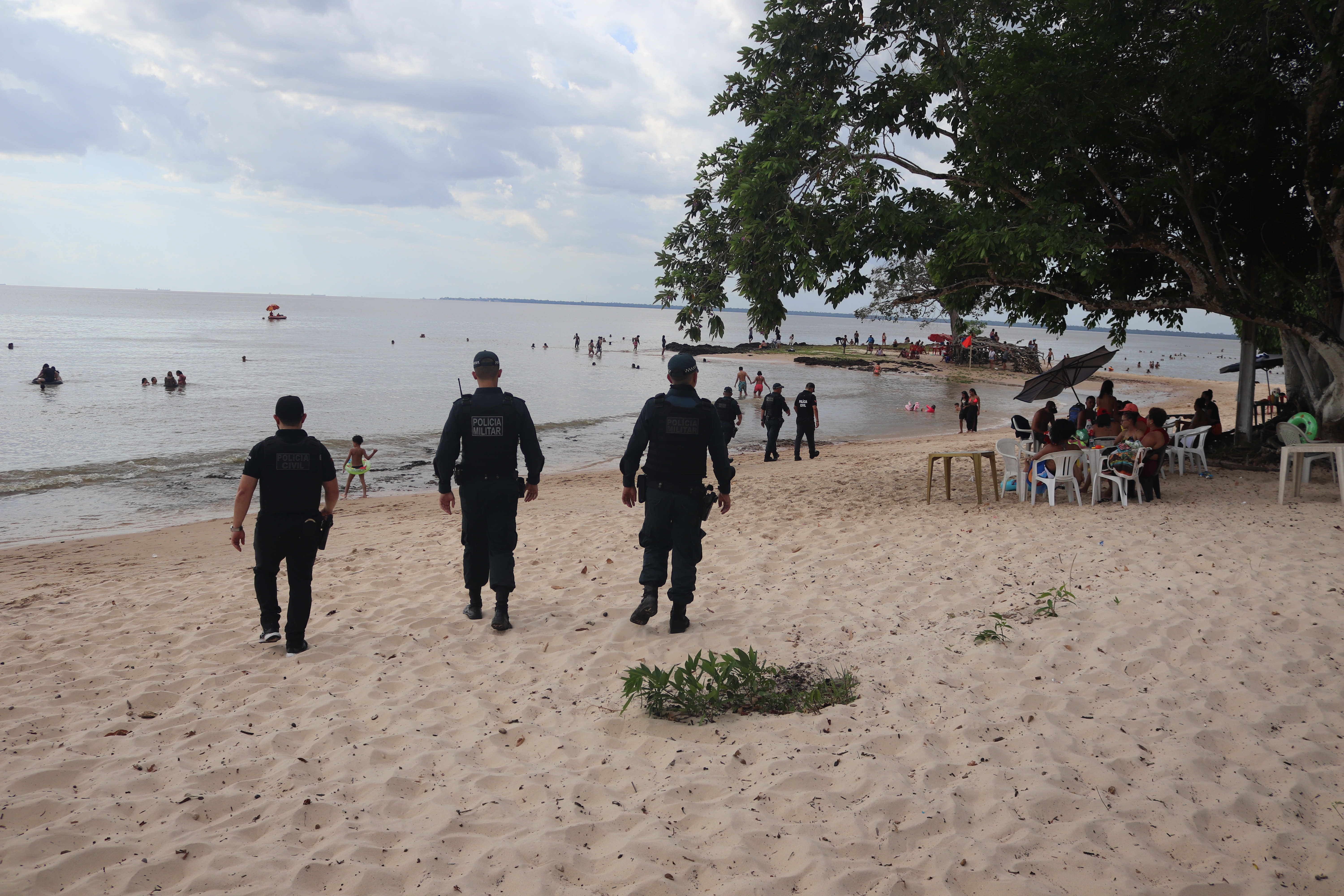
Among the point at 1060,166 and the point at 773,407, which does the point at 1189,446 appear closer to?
the point at 1060,166

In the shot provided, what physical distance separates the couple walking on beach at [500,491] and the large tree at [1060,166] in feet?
17.5

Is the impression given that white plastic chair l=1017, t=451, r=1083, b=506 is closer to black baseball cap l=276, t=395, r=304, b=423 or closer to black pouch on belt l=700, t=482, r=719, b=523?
black pouch on belt l=700, t=482, r=719, b=523

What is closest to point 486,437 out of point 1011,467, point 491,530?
point 491,530

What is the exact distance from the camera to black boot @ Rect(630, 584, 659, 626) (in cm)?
577

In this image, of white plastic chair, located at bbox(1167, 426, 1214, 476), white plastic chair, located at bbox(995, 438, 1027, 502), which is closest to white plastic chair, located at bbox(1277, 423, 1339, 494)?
white plastic chair, located at bbox(1167, 426, 1214, 476)

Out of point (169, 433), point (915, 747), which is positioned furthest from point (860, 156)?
point (169, 433)

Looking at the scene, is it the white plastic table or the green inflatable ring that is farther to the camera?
the green inflatable ring

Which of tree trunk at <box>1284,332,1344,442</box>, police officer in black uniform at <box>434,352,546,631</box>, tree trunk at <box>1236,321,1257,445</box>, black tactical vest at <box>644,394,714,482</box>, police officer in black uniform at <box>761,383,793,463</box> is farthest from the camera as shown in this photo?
police officer in black uniform at <box>761,383,793,463</box>

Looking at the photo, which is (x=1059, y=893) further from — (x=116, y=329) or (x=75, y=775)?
(x=116, y=329)

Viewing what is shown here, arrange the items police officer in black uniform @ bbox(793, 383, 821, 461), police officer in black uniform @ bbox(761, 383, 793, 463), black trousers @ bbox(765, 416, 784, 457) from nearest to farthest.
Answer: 1. police officer in black uniform @ bbox(761, 383, 793, 463)
2. black trousers @ bbox(765, 416, 784, 457)
3. police officer in black uniform @ bbox(793, 383, 821, 461)

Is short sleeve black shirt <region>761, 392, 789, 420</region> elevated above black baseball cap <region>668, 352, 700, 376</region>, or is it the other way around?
black baseball cap <region>668, 352, 700, 376</region>

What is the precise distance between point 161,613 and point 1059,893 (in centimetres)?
687

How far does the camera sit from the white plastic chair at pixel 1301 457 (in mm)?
9289

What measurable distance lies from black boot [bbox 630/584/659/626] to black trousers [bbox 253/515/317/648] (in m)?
2.33
